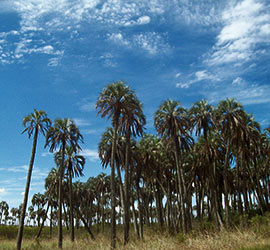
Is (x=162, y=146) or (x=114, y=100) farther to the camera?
(x=162, y=146)

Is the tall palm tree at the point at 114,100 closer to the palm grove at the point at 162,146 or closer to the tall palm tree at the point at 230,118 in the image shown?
the palm grove at the point at 162,146

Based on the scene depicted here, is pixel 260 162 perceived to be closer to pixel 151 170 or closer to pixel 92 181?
pixel 151 170

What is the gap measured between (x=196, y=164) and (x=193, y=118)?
8.92m

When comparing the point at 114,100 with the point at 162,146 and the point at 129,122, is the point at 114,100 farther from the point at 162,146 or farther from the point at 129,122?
the point at 162,146

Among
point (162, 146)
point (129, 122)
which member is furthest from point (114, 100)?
point (162, 146)

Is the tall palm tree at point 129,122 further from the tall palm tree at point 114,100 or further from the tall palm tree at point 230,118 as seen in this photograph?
the tall palm tree at point 230,118

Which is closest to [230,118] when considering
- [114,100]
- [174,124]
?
[174,124]

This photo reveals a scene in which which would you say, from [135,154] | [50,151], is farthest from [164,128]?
[50,151]

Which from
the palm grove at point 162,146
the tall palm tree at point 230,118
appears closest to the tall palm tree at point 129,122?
the palm grove at point 162,146

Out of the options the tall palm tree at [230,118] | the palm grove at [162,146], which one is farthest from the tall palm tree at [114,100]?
the tall palm tree at [230,118]

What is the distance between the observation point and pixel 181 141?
119 feet

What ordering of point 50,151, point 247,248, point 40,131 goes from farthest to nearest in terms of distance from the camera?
1. point 50,151
2. point 40,131
3. point 247,248

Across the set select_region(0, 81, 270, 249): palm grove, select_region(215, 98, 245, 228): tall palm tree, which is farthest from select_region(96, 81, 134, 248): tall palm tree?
select_region(215, 98, 245, 228): tall palm tree

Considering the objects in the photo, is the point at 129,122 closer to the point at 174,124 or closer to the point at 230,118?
the point at 174,124
